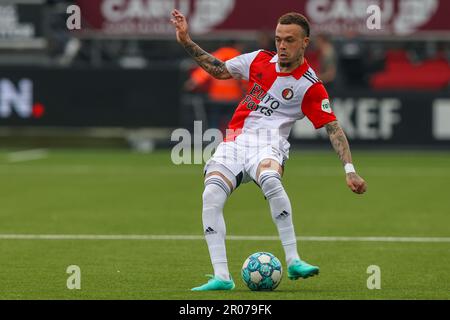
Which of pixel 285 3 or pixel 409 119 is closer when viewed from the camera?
pixel 409 119

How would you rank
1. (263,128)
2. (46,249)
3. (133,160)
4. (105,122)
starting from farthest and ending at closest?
(105,122) < (133,160) < (46,249) < (263,128)

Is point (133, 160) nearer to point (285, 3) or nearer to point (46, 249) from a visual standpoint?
point (285, 3)

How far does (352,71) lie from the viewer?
2914cm

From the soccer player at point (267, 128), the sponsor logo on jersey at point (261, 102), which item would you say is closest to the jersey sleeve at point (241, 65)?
the soccer player at point (267, 128)

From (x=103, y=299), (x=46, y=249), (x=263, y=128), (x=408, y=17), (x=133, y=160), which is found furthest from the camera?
(x=408, y=17)

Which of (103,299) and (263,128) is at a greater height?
(263,128)

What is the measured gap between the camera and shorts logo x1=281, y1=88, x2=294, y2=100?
10812 millimetres

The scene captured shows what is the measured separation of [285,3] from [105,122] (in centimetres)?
537

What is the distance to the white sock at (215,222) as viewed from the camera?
409 inches

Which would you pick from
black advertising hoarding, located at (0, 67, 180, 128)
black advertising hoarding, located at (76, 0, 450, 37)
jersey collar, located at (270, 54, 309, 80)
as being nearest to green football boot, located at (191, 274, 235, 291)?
jersey collar, located at (270, 54, 309, 80)

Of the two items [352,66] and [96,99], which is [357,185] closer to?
[96,99]

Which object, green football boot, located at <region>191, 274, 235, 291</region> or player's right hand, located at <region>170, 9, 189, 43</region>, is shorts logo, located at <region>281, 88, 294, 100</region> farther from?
green football boot, located at <region>191, 274, 235, 291</region>

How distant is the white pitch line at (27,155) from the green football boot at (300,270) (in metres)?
16.7

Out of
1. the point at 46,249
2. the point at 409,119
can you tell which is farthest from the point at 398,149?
the point at 46,249
